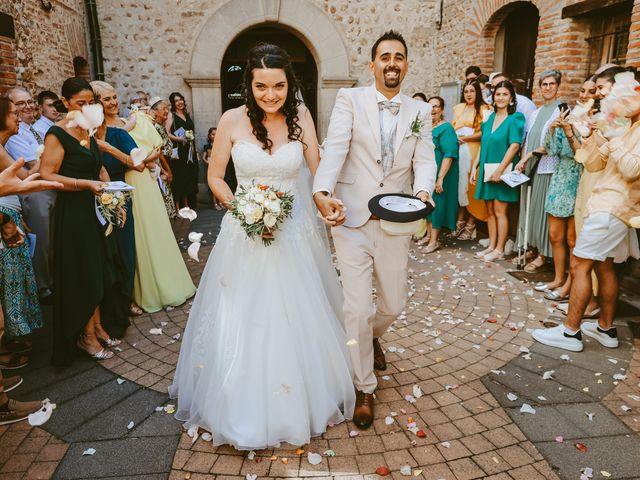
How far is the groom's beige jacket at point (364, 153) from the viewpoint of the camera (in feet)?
9.91

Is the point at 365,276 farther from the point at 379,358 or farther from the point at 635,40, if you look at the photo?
the point at 635,40

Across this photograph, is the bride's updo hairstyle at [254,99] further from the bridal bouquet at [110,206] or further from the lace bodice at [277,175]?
the bridal bouquet at [110,206]

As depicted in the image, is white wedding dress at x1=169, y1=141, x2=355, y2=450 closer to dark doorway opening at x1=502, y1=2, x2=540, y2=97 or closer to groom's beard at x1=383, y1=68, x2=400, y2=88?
groom's beard at x1=383, y1=68, x2=400, y2=88

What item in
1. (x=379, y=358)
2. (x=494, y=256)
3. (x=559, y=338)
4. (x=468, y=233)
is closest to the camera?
(x=379, y=358)

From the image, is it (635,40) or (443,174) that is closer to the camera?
(635,40)

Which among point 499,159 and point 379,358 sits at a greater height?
point 499,159

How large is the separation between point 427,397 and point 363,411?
60 centimetres

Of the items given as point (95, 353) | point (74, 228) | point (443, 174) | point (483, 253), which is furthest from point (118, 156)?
point (483, 253)

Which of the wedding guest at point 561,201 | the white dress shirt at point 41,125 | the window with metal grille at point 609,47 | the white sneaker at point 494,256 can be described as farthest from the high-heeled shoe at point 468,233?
the white dress shirt at point 41,125

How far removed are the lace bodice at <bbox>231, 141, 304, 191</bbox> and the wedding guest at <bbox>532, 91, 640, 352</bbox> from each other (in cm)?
252

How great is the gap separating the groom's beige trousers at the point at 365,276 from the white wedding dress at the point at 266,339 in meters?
0.14

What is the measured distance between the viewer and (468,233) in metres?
7.85

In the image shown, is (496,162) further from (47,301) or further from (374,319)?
(47,301)

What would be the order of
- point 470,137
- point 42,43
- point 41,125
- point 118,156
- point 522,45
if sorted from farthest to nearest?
point 522,45, point 42,43, point 470,137, point 41,125, point 118,156
